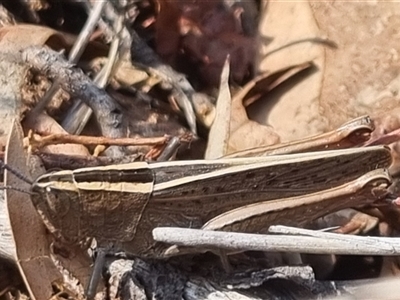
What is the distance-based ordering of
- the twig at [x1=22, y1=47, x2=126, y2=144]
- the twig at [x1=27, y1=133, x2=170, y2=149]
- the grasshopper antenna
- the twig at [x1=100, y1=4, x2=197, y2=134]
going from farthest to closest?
the twig at [x1=100, y1=4, x2=197, y2=134], the twig at [x1=22, y1=47, x2=126, y2=144], the twig at [x1=27, y1=133, x2=170, y2=149], the grasshopper antenna

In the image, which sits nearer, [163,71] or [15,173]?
[15,173]

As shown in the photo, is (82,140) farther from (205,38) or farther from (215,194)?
(205,38)

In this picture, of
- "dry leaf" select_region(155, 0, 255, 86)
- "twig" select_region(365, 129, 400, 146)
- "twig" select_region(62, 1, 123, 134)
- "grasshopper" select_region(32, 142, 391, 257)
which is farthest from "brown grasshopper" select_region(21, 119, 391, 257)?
"dry leaf" select_region(155, 0, 255, 86)

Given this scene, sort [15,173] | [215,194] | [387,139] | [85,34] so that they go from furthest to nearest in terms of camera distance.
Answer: [85,34] < [387,139] < [215,194] < [15,173]

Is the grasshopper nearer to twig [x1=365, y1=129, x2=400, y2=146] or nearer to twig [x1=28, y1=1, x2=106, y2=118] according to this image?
twig [x1=365, y1=129, x2=400, y2=146]

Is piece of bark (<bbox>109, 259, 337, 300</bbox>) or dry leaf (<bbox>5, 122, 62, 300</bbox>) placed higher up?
dry leaf (<bbox>5, 122, 62, 300</bbox>)

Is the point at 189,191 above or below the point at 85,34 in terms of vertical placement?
below

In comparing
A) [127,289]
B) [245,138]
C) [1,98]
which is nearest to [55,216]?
[127,289]

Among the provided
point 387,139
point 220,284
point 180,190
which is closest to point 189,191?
point 180,190

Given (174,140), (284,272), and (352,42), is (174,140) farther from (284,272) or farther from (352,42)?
(352,42)
